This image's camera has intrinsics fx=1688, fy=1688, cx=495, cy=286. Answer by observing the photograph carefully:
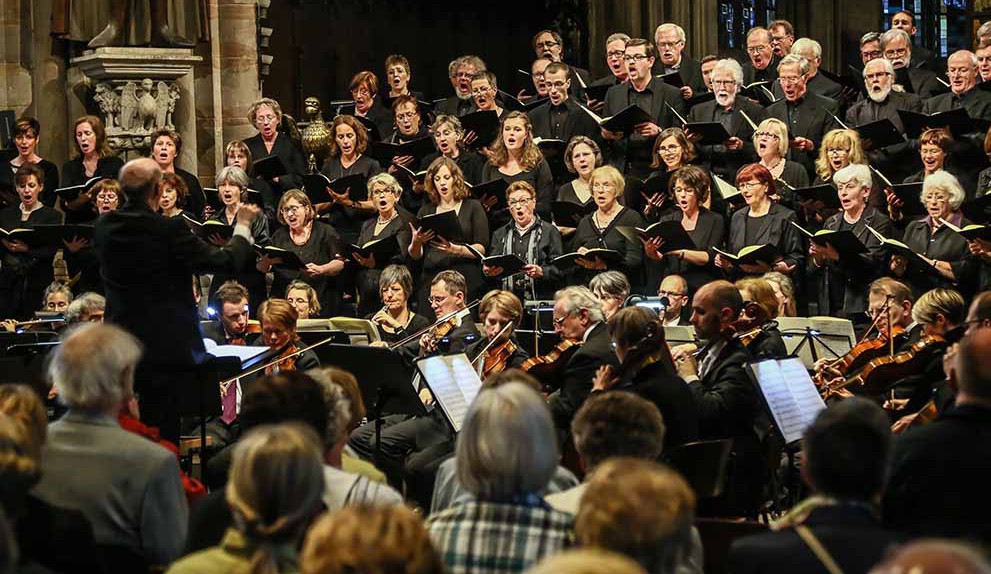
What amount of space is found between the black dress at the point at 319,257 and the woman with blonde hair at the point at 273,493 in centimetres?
645

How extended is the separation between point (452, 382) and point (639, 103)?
450cm

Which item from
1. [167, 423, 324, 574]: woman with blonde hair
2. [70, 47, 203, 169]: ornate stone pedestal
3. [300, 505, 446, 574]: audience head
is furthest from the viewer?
[70, 47, 203, 169]: ornate stone pedestal

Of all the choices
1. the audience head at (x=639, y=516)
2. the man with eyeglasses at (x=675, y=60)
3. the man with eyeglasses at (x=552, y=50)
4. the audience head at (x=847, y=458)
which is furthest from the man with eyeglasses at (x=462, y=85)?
the audience head at (x=639, y=516)

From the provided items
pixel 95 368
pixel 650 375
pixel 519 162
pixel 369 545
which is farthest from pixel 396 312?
pixel 369 545

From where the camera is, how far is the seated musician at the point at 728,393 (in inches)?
228

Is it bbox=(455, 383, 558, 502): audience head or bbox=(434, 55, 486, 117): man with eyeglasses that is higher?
bbox=(434, 55, 486, 117): man with eyeglasses

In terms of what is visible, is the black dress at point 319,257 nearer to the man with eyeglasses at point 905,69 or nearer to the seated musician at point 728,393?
the man with eyeglasses at point 905,69

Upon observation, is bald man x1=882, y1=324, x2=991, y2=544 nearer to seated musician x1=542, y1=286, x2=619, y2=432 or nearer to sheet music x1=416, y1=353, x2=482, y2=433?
seated musician x1=542, y1=286, x2=619, y2=432

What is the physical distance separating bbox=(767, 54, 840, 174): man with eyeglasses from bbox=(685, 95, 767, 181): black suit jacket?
115 mm

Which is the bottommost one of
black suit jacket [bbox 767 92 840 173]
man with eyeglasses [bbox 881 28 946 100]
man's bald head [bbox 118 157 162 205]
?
man's bald head [bbox 118 157 162 205]

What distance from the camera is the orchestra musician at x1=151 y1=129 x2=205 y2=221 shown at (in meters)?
9.95

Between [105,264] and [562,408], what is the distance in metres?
1.72

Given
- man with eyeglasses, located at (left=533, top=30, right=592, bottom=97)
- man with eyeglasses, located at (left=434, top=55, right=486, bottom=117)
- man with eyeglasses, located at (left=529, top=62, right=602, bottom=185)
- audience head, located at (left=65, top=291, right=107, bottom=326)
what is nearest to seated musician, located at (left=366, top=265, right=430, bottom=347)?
audience head, located at (left=65, top=291, right=107, bottom=326)

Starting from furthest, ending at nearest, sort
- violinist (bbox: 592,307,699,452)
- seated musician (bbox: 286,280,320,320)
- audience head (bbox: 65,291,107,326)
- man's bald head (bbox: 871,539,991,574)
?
seated musician (bbox: 286,280,320,320)
audience head (bbox: 65,291,107,326)
violinist (bbox: 592,307,699,452)
man's bald head (bbox: 871,539,991,574)
